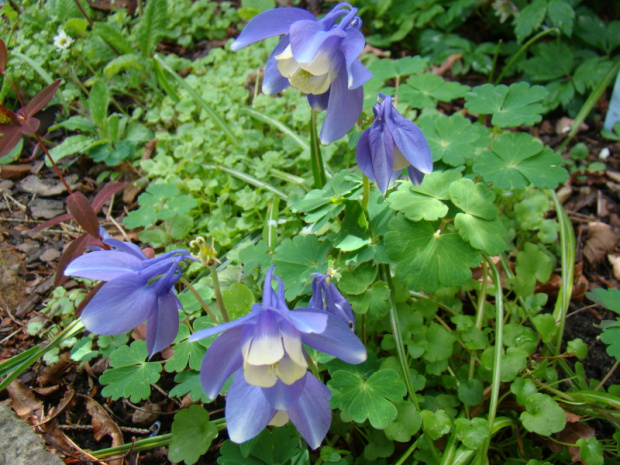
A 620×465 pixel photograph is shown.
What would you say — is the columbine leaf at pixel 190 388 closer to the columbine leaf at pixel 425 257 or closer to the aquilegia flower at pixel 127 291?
the aquilegia flower at pixel 127 291

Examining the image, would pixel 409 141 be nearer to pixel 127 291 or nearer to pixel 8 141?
pixel 127 291

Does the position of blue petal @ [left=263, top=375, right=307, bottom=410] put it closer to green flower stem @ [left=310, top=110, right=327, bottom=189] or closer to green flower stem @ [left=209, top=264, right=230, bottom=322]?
green flower stem @ [left=209, top=264, right=230, bottom=322]

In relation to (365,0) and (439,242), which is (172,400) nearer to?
(439,242)

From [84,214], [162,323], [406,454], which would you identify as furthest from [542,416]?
[84,214]

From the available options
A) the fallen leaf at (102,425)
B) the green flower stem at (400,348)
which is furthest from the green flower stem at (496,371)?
the fallen leaf at (102,425)

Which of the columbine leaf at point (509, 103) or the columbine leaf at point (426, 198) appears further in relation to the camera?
the columbine leaf at point (509, 103)

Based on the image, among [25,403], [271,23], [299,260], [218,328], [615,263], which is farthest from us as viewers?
[615,263]
